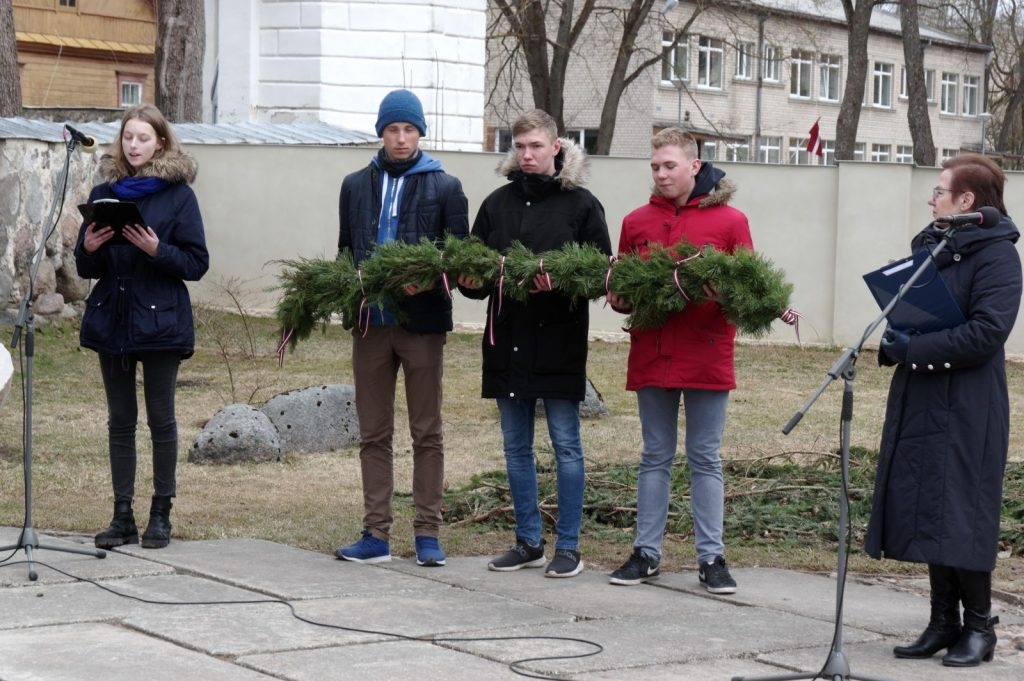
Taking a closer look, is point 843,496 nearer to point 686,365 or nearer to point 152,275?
point 686,365

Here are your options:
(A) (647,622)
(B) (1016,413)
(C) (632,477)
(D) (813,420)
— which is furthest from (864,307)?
(A) (647,622)

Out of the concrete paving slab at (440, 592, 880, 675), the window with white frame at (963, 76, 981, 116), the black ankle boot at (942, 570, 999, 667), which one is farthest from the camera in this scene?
the window with white frame at (963, 76, 981, 116)

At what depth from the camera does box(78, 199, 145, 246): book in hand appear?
23.0 ft

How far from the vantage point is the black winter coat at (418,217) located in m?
7.14

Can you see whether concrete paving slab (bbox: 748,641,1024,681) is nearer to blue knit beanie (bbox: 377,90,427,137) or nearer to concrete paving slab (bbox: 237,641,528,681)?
concrete paving slab (bbox: 237,641,528,681)

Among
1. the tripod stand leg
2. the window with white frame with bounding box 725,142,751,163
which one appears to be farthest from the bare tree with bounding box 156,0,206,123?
the window with white frame with bounding box 725,142,751,163

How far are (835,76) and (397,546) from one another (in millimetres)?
58864

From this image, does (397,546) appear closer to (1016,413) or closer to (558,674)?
(558,674)

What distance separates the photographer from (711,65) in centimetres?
5700

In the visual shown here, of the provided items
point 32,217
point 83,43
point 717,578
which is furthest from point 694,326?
point 83,43

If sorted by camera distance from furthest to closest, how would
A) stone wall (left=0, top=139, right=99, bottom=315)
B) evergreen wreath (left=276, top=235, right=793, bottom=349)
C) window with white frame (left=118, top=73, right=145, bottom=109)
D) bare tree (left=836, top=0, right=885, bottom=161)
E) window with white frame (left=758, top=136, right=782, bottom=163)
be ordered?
1. window with white frame (left=758, top=136, right=782, bottom=163)
2. window with white frame (left=118, top=73, right=145, bottom=109)
3. bare tree (left=836, top=0, right=885, bottom=161)
4. stone wall (left=0, top=139, right=99, bottom=315)
5. evergreen wreath (left=276, top=235, right=793, bottom=349)

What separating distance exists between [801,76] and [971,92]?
46.1 feet

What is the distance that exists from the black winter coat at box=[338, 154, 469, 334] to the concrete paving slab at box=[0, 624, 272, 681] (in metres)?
2.09

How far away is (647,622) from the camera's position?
614 centimetres
